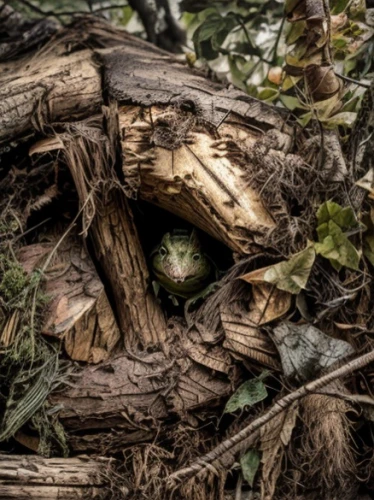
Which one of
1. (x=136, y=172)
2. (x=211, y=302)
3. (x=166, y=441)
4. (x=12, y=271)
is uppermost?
(x=136, y=172)

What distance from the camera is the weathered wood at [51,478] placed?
6.89ft

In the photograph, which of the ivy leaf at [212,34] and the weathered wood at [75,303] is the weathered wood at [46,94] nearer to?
the weathered wood at [75,303]

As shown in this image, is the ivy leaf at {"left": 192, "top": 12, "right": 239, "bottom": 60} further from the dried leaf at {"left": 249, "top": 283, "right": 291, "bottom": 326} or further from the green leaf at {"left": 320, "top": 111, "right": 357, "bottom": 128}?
the dried leaf at {"left": 249, "top": 283, "right": 291, "bottom": 326}

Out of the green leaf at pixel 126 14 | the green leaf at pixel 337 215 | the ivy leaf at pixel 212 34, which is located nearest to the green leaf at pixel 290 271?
the green leaf at pixel 337 215

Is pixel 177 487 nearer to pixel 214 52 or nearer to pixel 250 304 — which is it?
pixel 250 304

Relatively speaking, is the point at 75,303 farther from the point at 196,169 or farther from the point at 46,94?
the point at 46,94

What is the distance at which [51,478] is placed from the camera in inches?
84.3

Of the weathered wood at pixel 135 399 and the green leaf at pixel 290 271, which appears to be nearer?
the green leaf at pixel 290 271

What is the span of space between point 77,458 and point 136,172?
100 centimetres

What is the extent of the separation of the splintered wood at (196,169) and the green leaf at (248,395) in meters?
0.43

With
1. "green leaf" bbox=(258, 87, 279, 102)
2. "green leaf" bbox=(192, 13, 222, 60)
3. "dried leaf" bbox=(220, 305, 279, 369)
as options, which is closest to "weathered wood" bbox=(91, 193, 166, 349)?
"dried leaf" bbox=(220, 305, 279, 369)

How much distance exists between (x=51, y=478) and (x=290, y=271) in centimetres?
102

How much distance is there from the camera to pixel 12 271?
2.36m

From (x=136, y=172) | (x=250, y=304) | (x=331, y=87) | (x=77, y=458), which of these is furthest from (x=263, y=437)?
(x=331, y=87)
